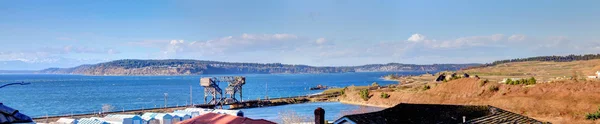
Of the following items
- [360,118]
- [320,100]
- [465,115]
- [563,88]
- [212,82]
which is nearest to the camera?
[360,118]

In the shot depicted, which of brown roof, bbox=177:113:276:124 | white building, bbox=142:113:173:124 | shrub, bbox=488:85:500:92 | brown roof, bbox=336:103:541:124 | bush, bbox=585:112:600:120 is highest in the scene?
brown roof, bbox=336:103:541:124

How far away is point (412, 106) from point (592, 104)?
34.6 metres

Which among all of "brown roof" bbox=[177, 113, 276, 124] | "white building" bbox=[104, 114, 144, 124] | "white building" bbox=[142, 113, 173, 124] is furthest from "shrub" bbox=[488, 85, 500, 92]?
"brown roof" bbox=[177, 113, 276, 124]

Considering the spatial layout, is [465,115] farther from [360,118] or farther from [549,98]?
[549,98]

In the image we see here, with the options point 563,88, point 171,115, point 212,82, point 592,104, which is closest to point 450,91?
point 563,88

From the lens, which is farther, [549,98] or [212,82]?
[212,82]

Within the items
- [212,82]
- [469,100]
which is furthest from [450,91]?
[212,82]

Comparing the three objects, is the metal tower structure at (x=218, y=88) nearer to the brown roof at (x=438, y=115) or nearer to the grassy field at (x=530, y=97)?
the grassy field at (x=530, y=97)

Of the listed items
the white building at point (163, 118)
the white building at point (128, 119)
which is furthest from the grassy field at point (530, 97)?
the white building at point (128, 119)

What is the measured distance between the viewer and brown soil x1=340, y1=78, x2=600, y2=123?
47.5m

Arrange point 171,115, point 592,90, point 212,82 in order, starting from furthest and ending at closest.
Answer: point 212,82 → point 592,90 → point 171,115

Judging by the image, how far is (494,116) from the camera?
19031mm

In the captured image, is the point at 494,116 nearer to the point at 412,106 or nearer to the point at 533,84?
the point at 412,106

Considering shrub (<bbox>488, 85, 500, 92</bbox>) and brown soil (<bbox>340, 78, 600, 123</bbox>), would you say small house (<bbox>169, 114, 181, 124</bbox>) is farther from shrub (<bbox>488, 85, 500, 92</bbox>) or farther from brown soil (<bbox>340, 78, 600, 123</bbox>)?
shrub (<bbox>488, 85, 500, 92</bbox>)
